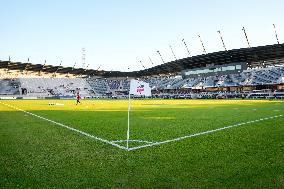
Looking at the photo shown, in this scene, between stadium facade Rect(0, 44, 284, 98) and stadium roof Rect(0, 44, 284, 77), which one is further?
stadium facade Rect(0, 44, 284, 98)

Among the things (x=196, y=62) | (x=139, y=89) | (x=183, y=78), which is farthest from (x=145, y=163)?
(x=183, y=78)

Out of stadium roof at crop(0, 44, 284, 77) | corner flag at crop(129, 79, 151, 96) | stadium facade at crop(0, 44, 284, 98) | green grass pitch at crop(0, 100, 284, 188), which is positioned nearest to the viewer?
green grass pitch at crop(0, 100, 284, 188)

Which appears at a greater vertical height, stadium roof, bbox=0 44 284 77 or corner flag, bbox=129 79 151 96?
stadium roof, bbox=0 44 284 77

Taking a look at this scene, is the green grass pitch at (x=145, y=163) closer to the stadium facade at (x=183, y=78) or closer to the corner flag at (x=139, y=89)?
the corner flag at (x=139, y=89)

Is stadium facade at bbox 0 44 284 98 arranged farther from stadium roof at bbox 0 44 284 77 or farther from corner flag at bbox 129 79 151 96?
corner flag at bbox 129 79 151 96

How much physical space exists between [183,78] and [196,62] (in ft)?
35.7

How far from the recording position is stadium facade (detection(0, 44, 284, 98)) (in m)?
68.9

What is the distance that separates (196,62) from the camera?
82.7 m

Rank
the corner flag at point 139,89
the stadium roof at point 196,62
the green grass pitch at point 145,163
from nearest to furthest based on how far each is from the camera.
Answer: the green grass pitch at point 145,163
the corner flag at point 139,89
the stadium roof at point 196,62

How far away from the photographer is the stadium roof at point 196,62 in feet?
214

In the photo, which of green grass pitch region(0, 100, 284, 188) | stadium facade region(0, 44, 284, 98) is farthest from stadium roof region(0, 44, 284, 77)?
green grass pitch region(0, 100, 284, 188)

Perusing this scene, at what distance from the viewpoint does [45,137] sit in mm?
9383

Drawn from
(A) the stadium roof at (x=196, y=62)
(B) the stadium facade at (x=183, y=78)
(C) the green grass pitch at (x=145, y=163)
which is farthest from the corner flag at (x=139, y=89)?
(A) the stadium roof at (x=196, y=62)

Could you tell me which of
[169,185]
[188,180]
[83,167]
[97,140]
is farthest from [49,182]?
[97,140]
